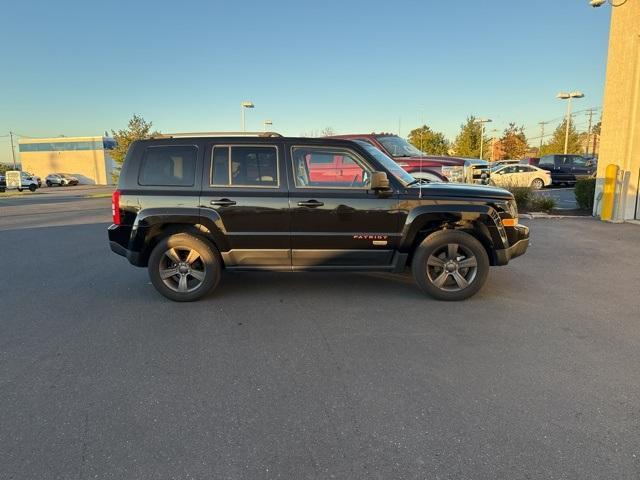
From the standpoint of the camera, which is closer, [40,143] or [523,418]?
[523,418]

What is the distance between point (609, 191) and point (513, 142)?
37.6m

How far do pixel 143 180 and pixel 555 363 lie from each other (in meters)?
4.77

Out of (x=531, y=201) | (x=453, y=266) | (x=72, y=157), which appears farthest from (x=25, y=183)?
(x=453, y=266)

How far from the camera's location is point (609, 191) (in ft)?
36.8

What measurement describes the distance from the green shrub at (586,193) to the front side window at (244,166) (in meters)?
11.3

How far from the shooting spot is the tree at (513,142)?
45.4 m

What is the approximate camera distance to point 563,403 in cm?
301

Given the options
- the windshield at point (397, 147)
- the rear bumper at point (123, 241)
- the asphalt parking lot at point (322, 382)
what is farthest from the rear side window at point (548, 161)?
the rear bumper at point (123, 241)

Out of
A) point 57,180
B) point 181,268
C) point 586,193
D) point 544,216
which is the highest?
point 586,193

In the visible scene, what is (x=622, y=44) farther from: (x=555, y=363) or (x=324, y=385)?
(x=324, y=385)

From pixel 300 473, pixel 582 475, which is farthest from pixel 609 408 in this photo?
pixel 300 473

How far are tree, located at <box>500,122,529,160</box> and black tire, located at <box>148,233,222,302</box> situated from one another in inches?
1816

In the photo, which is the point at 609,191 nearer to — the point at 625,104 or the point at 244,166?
the point at 625,104

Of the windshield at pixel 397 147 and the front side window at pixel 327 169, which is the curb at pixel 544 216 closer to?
the windshield at pixel 397 147
